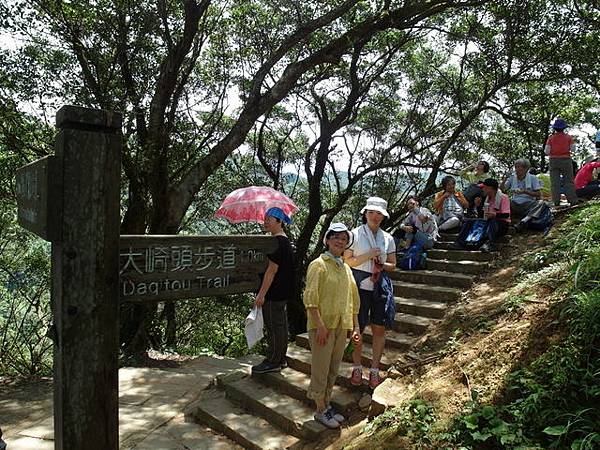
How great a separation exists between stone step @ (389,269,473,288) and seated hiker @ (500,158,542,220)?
2.10 metres

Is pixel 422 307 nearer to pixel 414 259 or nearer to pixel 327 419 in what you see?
pixel 414 259

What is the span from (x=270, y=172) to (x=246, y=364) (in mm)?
7939

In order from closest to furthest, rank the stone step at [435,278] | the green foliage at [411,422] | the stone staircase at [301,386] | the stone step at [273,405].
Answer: the green foliage at [411,422], the stone step at [273,405], the stone staircase at [301,386], the stone step at [435,278]

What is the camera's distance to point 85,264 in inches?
83.6

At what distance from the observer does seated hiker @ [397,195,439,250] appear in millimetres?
7414

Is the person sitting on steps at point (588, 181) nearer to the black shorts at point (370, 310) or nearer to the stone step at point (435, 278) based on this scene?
the stone step at point (435, 278)

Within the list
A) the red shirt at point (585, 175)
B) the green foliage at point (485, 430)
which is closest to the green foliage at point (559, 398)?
the green foliage at point (485, 430)

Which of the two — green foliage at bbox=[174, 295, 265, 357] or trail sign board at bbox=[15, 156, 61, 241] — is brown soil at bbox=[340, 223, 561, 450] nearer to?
trail sign board at bbox=[15, 156, 61, 241]

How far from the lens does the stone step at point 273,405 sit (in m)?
4.10

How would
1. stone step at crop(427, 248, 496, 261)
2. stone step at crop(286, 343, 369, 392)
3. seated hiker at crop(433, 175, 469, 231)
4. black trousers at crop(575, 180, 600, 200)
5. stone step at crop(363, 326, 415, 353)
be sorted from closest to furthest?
1. stone step at crop(286, 343, 369, 392)
2. stone step at crop(363, 326, 415, 353)
3. stone step at crop(427, 248, 496, 261)
4. black trousers at crop(575, 180, 600, 200)
5. seated hiker at crop(433, 175, 469, 231)

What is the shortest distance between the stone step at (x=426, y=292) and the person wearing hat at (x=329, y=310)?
2386 millimetres

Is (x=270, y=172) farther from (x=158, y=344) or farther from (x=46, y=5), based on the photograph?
(x=46, y=5)

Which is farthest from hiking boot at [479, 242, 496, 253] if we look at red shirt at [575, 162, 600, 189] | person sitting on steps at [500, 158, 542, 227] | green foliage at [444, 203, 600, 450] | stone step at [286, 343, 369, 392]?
green foliage at [444, 203, 600, 450]

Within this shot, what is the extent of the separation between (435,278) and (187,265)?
4.82m
